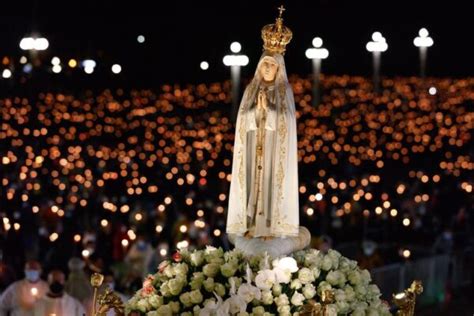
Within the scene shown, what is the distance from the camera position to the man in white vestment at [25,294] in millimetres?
20797

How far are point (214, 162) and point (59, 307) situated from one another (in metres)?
19.0

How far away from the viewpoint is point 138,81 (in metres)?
40.5

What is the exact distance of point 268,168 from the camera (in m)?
14.8

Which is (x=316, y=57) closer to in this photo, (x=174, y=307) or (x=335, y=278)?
(x=335, y=278)

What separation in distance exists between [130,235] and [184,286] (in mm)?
12787

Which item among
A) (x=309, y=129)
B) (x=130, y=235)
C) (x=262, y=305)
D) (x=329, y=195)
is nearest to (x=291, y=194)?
(x=262, y=305)

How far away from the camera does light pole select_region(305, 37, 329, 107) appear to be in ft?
88.4

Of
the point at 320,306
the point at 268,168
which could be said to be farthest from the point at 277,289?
the point at 268,168

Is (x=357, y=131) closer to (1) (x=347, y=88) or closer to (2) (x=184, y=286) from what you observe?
(1) (x=347, y=88)

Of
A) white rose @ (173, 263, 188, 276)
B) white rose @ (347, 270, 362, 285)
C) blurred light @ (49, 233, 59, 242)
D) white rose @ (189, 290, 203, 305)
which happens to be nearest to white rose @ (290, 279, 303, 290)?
white rose @ (347, 270, 362, 285)

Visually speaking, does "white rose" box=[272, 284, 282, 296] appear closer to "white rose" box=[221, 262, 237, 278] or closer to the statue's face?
"white rose" box=[221, 262, 237, 278]

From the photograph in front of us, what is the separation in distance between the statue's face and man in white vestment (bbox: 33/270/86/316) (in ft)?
20.2

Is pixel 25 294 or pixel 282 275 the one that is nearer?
pixel 282 275

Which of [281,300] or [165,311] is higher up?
[281,300]
